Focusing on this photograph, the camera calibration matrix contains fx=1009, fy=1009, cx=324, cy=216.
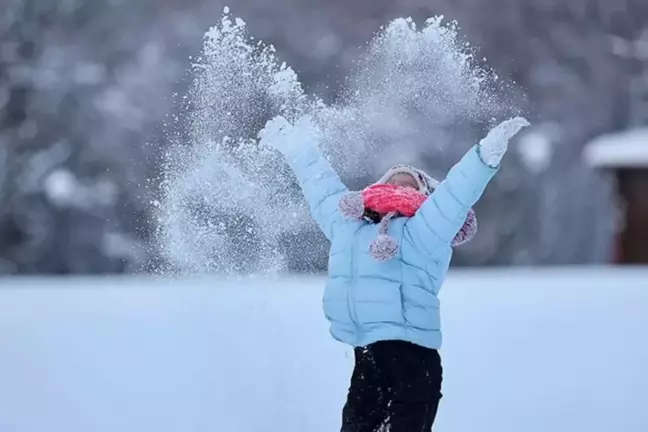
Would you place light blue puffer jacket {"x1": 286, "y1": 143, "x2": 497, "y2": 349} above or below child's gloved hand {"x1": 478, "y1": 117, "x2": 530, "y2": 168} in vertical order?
below

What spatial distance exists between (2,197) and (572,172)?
9.94 feet

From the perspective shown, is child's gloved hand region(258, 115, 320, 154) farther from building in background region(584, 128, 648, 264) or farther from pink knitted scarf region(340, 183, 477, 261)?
building in background region(584, 128, 648, 264)

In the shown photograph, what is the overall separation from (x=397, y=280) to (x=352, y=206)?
0.38 feet

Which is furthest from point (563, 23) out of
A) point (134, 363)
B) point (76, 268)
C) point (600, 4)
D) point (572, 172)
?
point (134, 363)

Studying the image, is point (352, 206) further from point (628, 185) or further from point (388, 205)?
point (628, 185)

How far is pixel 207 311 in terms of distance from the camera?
1842 millimetres

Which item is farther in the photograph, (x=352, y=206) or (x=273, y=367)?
(x=273, y=367)

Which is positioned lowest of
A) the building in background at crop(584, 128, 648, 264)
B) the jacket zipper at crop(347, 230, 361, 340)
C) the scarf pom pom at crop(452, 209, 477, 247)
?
the jacket zipper at crop(347, 230, 361, 340)

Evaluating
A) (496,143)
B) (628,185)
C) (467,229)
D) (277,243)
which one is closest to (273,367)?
(277,243)

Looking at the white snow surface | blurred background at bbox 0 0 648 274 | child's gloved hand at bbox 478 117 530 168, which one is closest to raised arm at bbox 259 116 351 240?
child's gloved hand at bbox 478 117 530 168

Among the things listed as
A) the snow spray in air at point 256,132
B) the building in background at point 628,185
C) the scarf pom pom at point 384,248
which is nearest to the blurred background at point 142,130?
the building in background at point 628,185

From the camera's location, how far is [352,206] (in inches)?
53.6

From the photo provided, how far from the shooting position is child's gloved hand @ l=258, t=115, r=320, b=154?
1481mm

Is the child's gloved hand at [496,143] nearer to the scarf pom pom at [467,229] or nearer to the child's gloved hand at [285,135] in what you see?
the scarf pom pom at [467,229]
